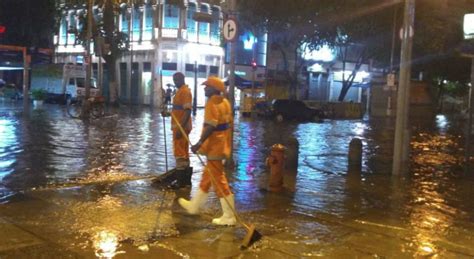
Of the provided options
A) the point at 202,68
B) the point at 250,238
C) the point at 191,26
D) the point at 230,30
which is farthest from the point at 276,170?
the point at 202,68

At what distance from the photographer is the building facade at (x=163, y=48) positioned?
48438mm

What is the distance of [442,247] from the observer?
22.0 feet

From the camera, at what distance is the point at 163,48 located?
48562mm

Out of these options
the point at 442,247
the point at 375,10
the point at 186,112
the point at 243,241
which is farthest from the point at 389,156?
the point at 243,241

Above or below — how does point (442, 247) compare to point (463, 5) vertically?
below

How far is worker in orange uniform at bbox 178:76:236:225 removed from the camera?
7.05m

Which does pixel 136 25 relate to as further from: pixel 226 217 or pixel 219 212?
pixel 226 217

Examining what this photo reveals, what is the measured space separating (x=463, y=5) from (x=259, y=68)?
36.2 m

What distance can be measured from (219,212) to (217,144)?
1.27 m

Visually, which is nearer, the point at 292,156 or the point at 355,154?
the point at 292,156

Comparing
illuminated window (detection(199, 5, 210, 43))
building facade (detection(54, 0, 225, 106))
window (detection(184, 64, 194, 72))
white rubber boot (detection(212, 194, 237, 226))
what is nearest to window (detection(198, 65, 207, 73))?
building facade (detection(54, 0, 225, 106))

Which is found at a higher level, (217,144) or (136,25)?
(136,25)

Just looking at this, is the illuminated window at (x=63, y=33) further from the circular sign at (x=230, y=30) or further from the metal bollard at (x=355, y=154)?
the circular sign at (x=230, y=30)

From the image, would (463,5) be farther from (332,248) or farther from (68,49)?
(68,49)
